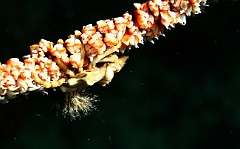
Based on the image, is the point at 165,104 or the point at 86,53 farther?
the point at 165,104

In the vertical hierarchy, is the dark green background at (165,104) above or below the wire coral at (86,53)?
below

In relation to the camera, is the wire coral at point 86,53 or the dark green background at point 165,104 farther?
the dark green background at point 165,104

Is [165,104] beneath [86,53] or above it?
beneath

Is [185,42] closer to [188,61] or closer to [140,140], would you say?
[188,61]

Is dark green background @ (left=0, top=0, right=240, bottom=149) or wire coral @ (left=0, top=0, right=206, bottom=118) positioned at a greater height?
wire coral @ (left=0, top=0, right=206, bottom=118)

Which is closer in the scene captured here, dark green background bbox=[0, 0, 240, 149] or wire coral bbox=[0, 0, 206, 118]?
wire coral bbox=[0, 0, 206, 118]
